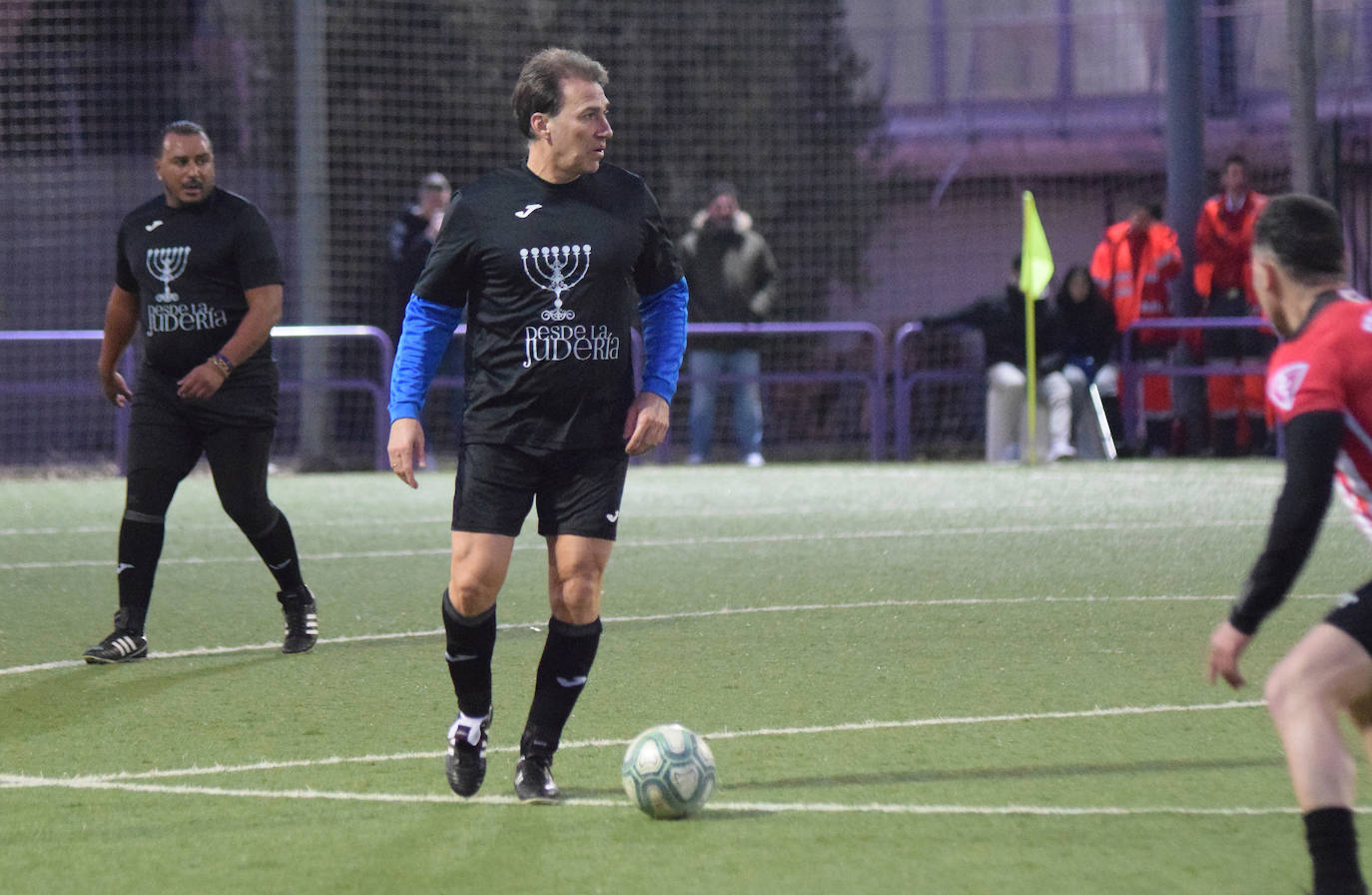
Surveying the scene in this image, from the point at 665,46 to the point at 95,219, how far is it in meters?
6.08

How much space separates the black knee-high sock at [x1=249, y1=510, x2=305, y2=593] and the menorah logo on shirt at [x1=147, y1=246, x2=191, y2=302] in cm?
94

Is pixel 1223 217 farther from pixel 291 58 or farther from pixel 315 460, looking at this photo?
pixel 291 58

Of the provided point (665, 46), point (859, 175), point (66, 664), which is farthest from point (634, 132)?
point (66, 664)

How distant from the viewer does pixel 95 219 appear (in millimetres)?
20312

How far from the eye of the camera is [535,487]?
5148 millimetres

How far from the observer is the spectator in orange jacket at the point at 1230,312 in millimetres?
17203

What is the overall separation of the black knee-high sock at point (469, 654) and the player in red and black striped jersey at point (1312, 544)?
1965 millimetres

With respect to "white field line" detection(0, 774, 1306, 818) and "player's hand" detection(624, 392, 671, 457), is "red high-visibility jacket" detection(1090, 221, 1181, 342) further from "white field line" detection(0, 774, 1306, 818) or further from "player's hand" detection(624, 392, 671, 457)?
"white field line" detection(0, 774, 1306, 818)

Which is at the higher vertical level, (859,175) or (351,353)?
(859,175)

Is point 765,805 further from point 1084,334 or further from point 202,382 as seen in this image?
point 1084,334

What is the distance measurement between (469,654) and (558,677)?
236 millimetres

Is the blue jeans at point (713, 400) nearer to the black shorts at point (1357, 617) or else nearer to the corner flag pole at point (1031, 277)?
the corner flag pole at point (1031, 277)

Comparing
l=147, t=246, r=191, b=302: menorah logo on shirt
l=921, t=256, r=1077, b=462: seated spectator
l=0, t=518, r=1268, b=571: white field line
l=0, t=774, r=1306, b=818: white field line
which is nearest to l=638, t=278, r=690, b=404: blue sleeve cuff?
l=0, t=774, r=1306, b=818: white field line

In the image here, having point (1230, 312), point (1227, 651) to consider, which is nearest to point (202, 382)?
point (1227, 651)
